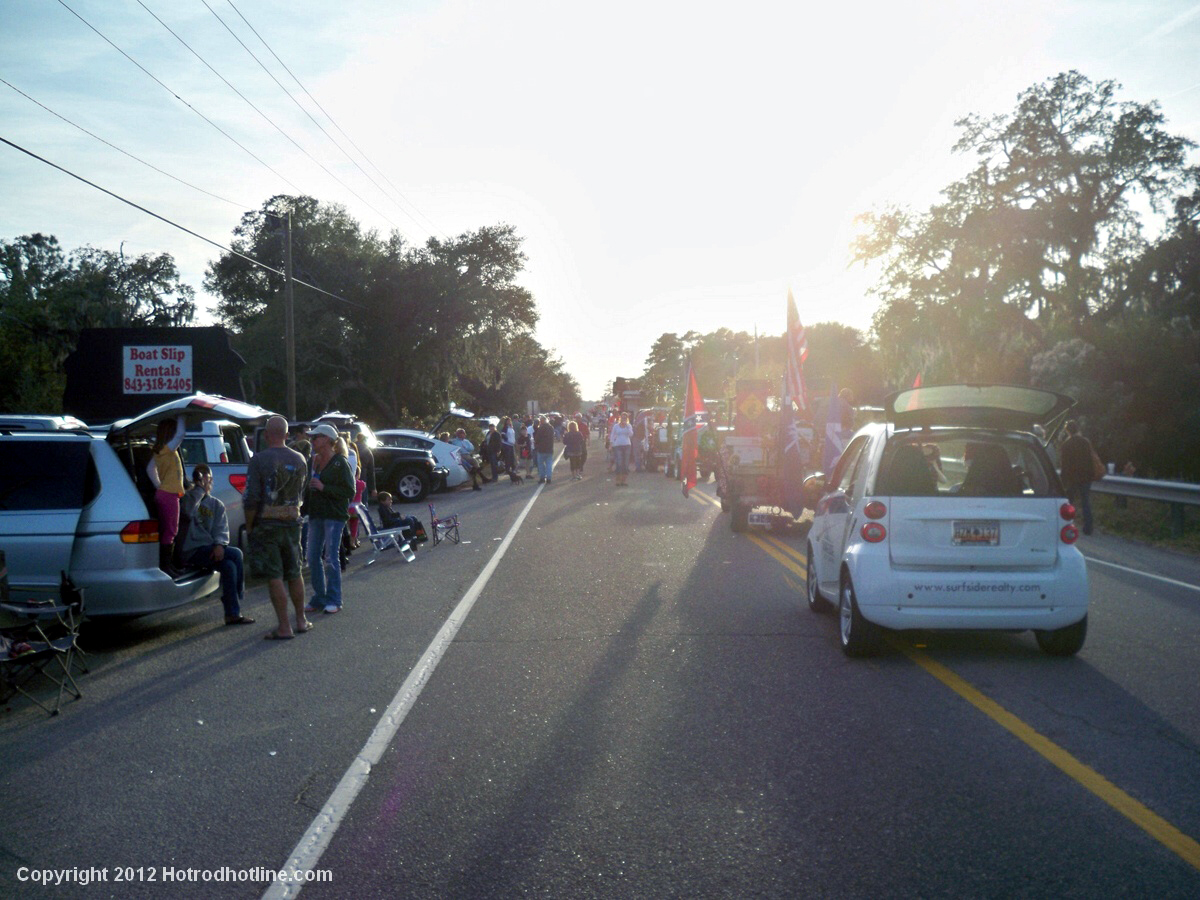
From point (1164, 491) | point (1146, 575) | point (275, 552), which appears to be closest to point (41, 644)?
point (275, 552)

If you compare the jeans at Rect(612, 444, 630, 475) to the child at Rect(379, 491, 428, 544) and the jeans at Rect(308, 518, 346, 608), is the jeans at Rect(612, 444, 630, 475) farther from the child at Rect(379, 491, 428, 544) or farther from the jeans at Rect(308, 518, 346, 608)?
the jeans at Rect(308, 518, 346, 608)

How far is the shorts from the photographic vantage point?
29.6 ft

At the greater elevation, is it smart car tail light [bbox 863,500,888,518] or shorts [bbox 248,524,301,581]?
smart car tail light [bbox 863,500,888,518]

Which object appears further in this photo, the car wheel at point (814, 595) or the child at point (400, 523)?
the child at point (400, 523)

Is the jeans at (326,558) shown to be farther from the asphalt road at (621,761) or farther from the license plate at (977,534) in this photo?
the license plate at (977,534)

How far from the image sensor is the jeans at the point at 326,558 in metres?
10.4

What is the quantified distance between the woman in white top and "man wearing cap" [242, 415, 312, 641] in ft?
62.7

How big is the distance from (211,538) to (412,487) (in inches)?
602

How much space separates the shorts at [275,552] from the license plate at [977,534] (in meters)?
5.28

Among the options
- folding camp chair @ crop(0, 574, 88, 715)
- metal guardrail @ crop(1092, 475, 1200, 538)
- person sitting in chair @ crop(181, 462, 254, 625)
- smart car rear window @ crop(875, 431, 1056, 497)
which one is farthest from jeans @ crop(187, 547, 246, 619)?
metal guardrail @ crop(1092, 475, 1200, 538)

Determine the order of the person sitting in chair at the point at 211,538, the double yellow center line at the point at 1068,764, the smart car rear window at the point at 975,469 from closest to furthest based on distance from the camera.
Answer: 1. the double yellow center line at the point at 1068,764
2. the smart car rear window at the point at 975,469
3. the person sitting in chair at the point at 211,538

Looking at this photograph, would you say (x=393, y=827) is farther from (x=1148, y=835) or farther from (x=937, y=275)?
(x=937, y=275)

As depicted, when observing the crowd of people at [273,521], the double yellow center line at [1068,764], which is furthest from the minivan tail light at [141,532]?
the double yellow center line at [1068,764]

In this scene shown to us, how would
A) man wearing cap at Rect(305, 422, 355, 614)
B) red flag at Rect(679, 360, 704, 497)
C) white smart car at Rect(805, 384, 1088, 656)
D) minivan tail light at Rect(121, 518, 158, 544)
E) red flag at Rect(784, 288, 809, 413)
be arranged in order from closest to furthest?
white smart car at Rect(805, 384, 1088, 656)
minivan tail light at Rect(121, 518, 158, 544)
man wearing cap at Rect(305, 422, 355, 614)
red flag at Rect(784, 288, 809, 413)
red flag at Rect(679, 360, 704, 497)
